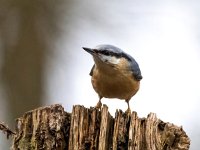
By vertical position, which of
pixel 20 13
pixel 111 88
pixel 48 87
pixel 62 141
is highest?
pixel 20 13

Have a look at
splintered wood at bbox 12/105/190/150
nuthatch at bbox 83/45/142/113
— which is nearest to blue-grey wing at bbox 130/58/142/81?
nuthatch at bbox 83/45/142/113

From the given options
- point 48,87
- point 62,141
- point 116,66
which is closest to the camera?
point 62,141

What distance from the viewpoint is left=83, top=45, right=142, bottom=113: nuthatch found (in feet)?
16.4

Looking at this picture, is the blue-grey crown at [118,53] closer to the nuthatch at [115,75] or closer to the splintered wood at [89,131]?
the nuthatch at [115,75]

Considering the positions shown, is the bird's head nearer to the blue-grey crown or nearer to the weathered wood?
the blue-grey crown

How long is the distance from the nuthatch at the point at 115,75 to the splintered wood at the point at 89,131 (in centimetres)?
134

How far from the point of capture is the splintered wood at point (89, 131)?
3535mm

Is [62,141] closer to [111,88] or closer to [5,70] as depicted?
[111,88]

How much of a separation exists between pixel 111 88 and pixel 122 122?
4.98 ft

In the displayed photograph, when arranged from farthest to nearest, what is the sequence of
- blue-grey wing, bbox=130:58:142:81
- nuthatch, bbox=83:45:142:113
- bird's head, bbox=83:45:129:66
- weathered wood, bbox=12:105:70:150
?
blue-grey wing, bbox=130:58:142:81
nuthatch, bbox=83:45:142:113
bird's head, bbox=83:45:129:66
weathered wood, bbox=12:105:70:150

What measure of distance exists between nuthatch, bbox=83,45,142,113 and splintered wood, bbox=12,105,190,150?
4.40 feet

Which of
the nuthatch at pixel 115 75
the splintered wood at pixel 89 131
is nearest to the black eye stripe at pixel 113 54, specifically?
the nuthatch at pixel 115 75

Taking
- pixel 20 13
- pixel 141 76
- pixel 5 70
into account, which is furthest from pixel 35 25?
pixel 141 76

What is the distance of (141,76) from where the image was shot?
5.35 m
